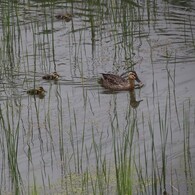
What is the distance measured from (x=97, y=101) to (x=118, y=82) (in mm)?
749

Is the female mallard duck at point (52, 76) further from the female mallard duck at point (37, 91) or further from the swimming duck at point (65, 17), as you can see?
the swimming duck at point (65, 17)

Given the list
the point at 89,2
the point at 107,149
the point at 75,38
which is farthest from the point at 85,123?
the point at 89,2

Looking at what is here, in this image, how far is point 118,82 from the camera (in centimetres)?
1014

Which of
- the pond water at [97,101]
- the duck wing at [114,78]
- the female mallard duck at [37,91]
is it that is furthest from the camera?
the duck wing at [114,78]

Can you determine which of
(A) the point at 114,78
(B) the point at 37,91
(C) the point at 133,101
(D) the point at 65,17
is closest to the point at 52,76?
(B) the point at 37,91

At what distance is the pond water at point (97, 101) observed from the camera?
693cm

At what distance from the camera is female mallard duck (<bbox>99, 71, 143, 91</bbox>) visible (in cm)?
999

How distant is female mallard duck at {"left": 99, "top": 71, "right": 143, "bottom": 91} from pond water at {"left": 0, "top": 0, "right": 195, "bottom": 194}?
10 centimetres

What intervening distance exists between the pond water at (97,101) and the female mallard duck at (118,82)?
99 millimetres

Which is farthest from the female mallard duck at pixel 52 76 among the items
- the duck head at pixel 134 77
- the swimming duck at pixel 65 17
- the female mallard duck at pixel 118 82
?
the swimming duck at pixel 65 17

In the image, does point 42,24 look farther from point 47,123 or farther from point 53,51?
point 47,123

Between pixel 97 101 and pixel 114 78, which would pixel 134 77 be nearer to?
pixel 114 78

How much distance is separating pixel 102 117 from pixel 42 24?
171 inches

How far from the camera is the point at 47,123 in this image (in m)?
8.55
